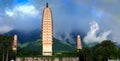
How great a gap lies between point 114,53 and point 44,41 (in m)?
49.6

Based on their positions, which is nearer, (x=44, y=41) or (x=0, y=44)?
(x=0, y=44)

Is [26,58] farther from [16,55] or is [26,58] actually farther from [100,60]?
[100,60]

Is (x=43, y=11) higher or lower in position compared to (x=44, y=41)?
higher

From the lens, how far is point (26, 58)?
12938cm

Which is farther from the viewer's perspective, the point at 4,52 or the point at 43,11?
the point at 43,11

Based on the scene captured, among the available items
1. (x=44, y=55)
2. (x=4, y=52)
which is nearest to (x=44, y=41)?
(x=44, y=55)

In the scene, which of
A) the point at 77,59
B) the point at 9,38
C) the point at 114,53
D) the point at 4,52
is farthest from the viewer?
the point at 77,59

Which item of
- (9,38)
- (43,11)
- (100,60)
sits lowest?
(100,60)

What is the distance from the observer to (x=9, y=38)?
97500 millimetres

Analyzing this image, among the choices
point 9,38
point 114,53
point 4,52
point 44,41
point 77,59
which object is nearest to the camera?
point 114,53

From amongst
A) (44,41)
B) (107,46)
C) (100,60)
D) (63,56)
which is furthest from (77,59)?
(100,60)

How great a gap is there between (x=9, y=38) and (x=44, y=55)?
122 ft

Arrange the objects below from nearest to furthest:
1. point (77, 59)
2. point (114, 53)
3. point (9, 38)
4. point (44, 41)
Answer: point (114, 53)
point (9, 38)
point (77, 59)
point (44, 41)

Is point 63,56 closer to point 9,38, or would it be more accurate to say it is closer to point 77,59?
point 77,59
